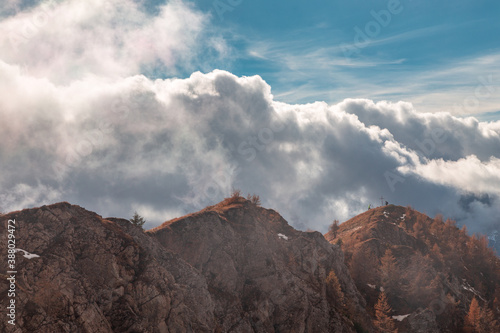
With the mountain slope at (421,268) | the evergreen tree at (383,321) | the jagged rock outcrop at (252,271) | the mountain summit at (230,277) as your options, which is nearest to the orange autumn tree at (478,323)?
the mountain summit at (230,277)

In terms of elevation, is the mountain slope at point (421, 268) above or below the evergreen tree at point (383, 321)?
above

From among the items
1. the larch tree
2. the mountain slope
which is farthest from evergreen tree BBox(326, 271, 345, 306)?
the larch tree

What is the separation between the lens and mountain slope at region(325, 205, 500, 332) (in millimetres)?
117062

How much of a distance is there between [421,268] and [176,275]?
95.6 meters

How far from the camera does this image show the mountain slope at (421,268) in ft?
384

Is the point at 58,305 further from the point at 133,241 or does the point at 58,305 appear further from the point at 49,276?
the point at 133,241

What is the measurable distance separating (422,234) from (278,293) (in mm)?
116676

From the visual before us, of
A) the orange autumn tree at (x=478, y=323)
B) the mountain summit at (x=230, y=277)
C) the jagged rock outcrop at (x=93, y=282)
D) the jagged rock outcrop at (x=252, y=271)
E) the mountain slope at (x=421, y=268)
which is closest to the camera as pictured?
the jagged rock outcrop at (x=93, y=282)

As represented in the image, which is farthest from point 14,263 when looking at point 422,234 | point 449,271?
point 422,234

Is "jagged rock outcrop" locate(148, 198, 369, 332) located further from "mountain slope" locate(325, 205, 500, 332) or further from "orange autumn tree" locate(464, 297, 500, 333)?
"orange autumn tree" locate(464, 297, 500, 333)

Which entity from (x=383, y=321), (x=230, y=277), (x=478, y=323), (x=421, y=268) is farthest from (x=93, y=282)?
(x=478, y=323)

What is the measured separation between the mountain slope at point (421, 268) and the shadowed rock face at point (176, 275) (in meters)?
18.5

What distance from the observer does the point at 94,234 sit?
2266 inches

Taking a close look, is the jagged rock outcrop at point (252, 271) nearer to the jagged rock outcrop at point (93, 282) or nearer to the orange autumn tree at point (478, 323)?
the jagged rock outcrop at point (93, 282)
